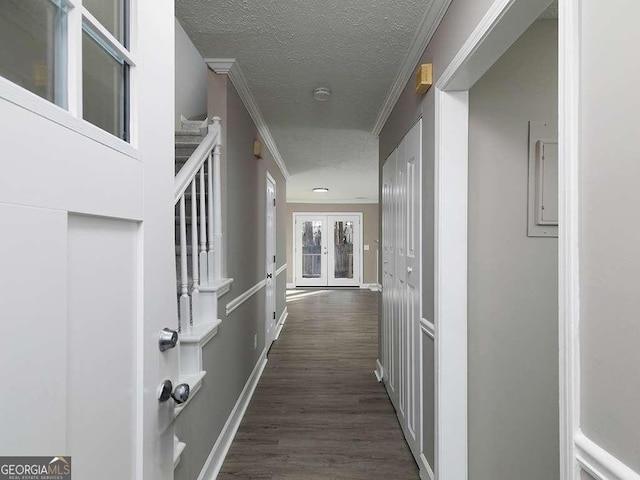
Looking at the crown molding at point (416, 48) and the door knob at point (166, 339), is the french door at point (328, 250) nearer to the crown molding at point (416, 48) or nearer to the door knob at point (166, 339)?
the crown molding at point (416, 48)

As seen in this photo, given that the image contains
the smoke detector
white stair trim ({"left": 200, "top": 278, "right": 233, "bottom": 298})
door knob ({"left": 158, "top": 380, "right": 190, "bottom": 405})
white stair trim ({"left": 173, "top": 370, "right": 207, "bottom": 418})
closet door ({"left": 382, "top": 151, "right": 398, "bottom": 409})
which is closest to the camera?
door knob ({"left": 158, "top": 380, "right": 190, "bottom": 405})

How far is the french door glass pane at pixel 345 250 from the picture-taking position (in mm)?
9023

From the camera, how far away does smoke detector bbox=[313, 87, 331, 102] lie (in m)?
2.34

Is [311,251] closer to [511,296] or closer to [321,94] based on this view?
[321,94]

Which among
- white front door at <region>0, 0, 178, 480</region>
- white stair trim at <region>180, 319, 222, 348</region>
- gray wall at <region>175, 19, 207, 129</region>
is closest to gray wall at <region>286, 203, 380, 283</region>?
gray wall at <region>175, 19, 207, 129</region>

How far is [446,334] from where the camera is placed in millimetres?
A: 1545

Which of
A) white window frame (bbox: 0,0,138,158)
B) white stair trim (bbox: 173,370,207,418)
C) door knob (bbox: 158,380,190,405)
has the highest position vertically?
white window frame (bbox: 0,0,138,158)

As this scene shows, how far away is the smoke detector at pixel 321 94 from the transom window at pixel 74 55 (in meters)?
1.80

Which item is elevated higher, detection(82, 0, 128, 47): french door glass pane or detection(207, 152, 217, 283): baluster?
detection(82, 0, 128, 47): french door glass pane

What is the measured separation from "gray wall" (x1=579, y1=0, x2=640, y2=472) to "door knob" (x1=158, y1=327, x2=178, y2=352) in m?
0.93

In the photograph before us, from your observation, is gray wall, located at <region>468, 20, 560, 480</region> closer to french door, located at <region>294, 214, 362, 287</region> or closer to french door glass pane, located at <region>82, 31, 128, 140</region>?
french door glass pane, located at <region>82, 31, 128, 140</region>

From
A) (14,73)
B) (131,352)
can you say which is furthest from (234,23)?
(131,352)

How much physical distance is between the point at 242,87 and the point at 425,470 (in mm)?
2619

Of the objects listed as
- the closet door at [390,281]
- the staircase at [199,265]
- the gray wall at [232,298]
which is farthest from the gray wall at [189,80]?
the closet door at [390,281]
